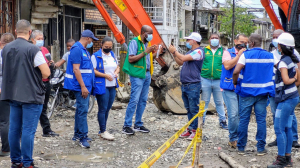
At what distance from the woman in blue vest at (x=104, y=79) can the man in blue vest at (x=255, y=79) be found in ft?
7.52

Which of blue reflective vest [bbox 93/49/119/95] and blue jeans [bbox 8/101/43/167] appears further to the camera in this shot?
blue reflective vest [bbox 93/49/119/95]

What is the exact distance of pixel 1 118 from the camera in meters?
5.81

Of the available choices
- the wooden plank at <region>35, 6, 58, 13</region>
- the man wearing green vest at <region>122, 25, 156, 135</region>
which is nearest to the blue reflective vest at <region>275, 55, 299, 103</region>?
the man wearing green vest at <region>122, 25, 156, 135</region>

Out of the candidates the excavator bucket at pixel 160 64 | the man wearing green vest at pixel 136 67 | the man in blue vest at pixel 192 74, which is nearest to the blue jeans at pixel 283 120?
the man in blue vest at pixel 192 74

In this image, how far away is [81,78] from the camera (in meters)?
6.49

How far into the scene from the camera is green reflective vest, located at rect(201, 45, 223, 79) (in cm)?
802

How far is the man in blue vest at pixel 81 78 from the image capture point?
21.2 feet

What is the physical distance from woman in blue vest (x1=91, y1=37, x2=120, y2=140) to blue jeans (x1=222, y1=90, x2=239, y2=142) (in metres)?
2.09

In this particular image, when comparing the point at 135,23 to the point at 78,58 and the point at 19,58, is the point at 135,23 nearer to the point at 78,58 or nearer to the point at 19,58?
the point at 78,58

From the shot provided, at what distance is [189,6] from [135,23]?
106 feet

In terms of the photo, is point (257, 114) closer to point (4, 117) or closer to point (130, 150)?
point (130, 150)

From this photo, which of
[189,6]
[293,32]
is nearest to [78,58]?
[293,32]

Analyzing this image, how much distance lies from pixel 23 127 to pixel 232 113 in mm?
3609

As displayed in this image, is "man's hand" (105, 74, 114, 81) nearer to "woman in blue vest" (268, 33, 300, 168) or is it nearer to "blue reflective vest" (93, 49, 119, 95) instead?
"blue reflective vest" (93, 49, 119, 95)
